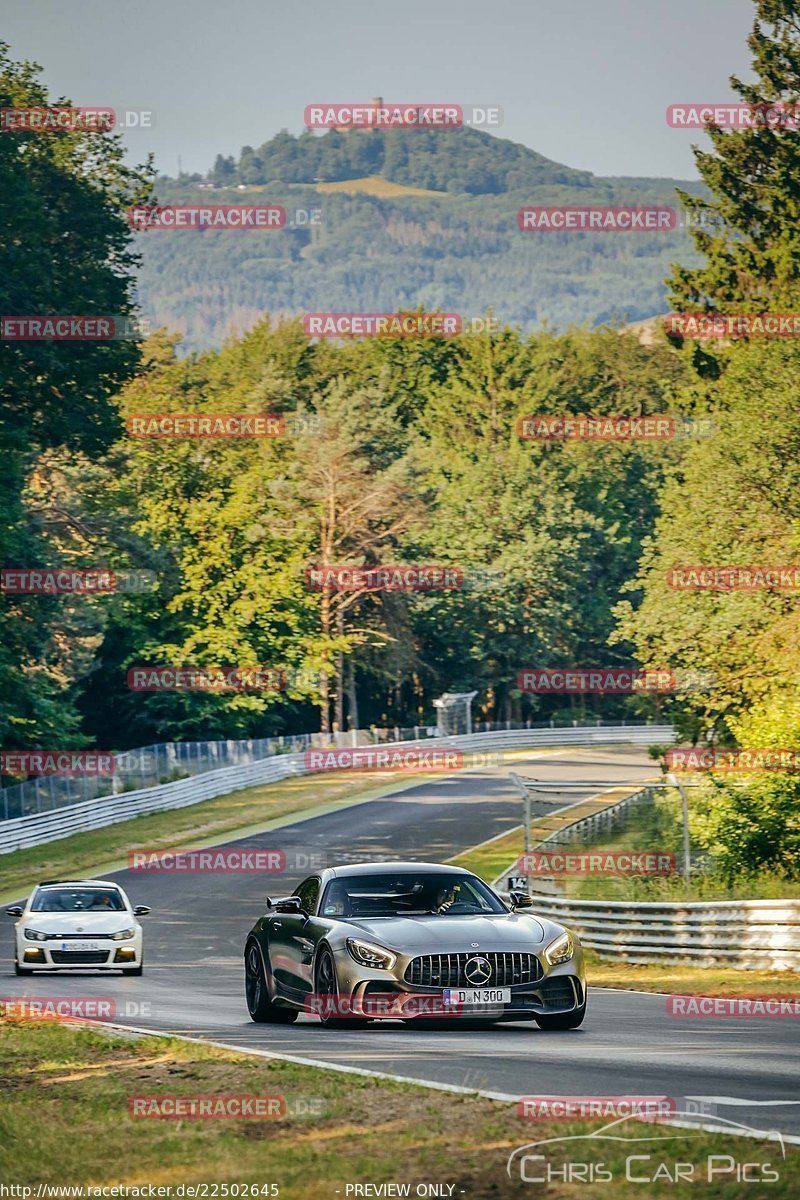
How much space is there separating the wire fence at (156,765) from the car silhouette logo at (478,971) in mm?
35253

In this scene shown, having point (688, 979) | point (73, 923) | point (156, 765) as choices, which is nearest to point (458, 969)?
point (688, 979)

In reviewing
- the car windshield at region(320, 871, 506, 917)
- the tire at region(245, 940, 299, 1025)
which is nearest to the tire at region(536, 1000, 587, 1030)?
the car windshield at region(320, 871, 506, 917)

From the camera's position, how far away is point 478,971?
45.6 feet

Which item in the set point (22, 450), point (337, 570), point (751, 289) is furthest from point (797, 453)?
point (337, 570)

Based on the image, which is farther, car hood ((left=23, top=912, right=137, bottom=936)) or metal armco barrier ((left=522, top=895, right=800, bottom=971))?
car hood ((left=23, top=912, right=137, bottom=936))

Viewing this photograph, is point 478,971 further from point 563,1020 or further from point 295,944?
point 295,944

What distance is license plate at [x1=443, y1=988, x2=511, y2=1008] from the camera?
13.9 metres

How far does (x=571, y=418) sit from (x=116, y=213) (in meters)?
58.1

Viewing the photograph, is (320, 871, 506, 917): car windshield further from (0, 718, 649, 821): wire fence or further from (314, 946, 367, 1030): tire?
(0, 718, 649, 821): wire fence

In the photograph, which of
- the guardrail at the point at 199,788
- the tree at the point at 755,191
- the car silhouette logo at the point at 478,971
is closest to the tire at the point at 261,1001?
the car silhouette logo at the point at 478,971

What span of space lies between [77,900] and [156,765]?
1374 inches

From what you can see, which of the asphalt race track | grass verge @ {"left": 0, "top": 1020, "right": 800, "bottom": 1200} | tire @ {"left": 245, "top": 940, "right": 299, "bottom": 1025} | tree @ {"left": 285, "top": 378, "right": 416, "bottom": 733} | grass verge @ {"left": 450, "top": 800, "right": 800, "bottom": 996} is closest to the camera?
grass verge @ {"left": 0, "top": 1020, "right": 800, "bottom": 1200}

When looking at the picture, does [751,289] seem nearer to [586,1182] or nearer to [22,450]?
[22,450]

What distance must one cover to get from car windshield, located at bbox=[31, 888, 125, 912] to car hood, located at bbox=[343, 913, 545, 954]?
1127cm
